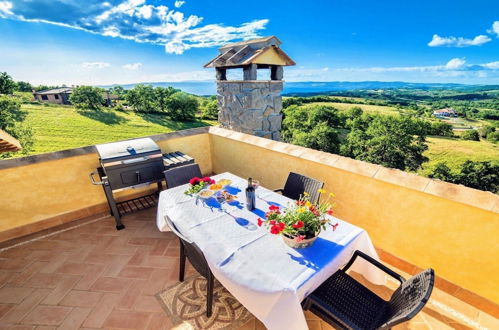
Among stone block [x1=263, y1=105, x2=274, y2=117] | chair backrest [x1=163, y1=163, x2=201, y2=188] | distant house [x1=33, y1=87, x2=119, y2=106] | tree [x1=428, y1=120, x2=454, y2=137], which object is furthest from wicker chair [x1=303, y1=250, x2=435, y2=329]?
distant house [x1=33, y1=87, x2=119, y2=106]

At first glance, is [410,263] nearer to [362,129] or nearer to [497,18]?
[497,18]

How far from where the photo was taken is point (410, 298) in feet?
4.54

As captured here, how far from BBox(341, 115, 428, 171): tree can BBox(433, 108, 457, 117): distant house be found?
630cm

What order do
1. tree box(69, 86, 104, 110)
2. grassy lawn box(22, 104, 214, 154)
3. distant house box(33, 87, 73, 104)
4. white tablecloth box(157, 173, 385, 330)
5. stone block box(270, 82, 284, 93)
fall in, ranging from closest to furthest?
white tablecloth box(157, 173, 385, 330), stone block box(270, 82, 284, 93), grassy lawn box(22, 104, 214, 154), tree box(69, 86, 104, 110), distant house box(33, 87, 73, 104)

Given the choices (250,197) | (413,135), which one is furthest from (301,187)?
(413,135)

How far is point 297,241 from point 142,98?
47323mm

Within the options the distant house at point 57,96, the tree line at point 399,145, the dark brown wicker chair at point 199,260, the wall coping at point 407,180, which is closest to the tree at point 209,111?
the distant house at point 57,96

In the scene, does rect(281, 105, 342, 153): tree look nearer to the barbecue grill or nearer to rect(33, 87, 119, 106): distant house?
the barbecue grill

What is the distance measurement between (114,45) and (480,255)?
2914 centimetres

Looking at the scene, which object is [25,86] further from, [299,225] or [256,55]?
[299,225]

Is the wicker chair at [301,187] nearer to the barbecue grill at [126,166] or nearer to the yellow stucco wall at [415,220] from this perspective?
the yellow stucco wall at [415,220]

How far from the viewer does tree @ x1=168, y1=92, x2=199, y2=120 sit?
133ft

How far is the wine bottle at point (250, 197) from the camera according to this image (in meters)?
2.20

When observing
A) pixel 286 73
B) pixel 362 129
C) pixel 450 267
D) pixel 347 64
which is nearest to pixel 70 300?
pixel 450 267
